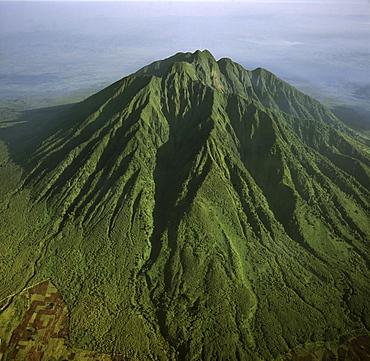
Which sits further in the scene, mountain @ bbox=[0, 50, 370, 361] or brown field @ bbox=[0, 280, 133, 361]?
mountain @ bbox=[0, 50, 370, 361]

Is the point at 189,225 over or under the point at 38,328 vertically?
over

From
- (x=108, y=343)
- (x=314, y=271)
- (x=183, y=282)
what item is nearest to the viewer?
(x=108, y=343)

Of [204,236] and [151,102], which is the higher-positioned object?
[151,102]

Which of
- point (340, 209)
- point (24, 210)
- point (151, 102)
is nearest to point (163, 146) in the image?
point (151, 102)

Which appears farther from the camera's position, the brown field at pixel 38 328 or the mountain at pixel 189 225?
the mountain at pixel 189 225

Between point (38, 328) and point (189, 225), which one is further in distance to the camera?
point (189, 225)

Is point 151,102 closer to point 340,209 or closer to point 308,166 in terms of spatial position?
point 308,166

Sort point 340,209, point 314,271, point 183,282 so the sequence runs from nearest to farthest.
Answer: point 183,282
point 314,271
point 340,209

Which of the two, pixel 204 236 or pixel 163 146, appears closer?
pixel 204 236
